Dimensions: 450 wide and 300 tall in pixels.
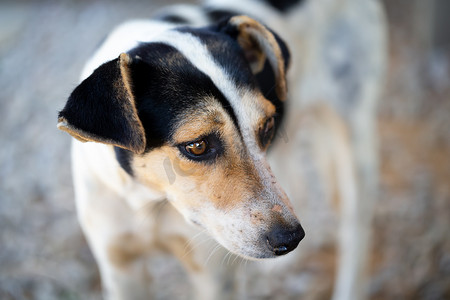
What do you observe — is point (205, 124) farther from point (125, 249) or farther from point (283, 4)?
point (283, 4)

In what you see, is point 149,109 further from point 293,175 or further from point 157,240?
point 293,175

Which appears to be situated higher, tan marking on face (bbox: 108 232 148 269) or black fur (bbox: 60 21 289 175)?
black fur (bbox: 60 21 289 175)

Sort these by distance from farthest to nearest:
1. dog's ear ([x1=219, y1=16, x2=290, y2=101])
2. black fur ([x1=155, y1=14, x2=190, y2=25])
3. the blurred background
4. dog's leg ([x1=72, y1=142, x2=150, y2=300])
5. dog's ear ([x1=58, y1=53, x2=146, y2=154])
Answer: the blurred background, black fur ([x1=155, y1=14, x2=190, y2=25]), dog's leg ([x1=72, y1=142, x2=150, y2=300]), dog's ear ([x1=219, y1=16, x2=290, y2=101]), dog's ear ([x1=58, y1=53, x2=146, y2=154])

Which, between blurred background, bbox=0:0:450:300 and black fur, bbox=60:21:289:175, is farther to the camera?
blurred background, bbox=0:0:450:300

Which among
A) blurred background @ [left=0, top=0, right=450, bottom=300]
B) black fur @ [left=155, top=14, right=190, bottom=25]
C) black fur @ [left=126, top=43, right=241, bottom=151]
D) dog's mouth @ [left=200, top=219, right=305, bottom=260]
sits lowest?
blurred background @ [left=0, top=0, right=450, bottom=300]

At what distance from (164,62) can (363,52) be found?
181cm

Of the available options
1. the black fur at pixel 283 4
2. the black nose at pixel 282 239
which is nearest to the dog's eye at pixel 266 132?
the black nose at pixel 282 239

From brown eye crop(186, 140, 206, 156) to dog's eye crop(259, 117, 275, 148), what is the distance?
294 mm

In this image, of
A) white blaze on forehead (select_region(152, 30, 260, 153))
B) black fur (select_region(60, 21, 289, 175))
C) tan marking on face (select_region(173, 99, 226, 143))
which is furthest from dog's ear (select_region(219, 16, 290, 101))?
tan marking on face (select_region(173, 99, 226, 143))

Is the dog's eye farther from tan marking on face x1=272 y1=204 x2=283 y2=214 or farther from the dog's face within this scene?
tan marking on face x1=272 y1=204 x2=283 y2=214

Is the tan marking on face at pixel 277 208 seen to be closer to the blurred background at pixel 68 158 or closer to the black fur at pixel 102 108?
the black fur at pixel 102 108

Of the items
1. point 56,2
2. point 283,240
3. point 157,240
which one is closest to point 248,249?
point 283,240

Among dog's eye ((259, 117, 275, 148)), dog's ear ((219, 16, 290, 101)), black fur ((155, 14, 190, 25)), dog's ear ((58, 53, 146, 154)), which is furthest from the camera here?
black fur ((155, 14, 190, 25))

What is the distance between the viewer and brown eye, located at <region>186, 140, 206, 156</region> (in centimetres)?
190
